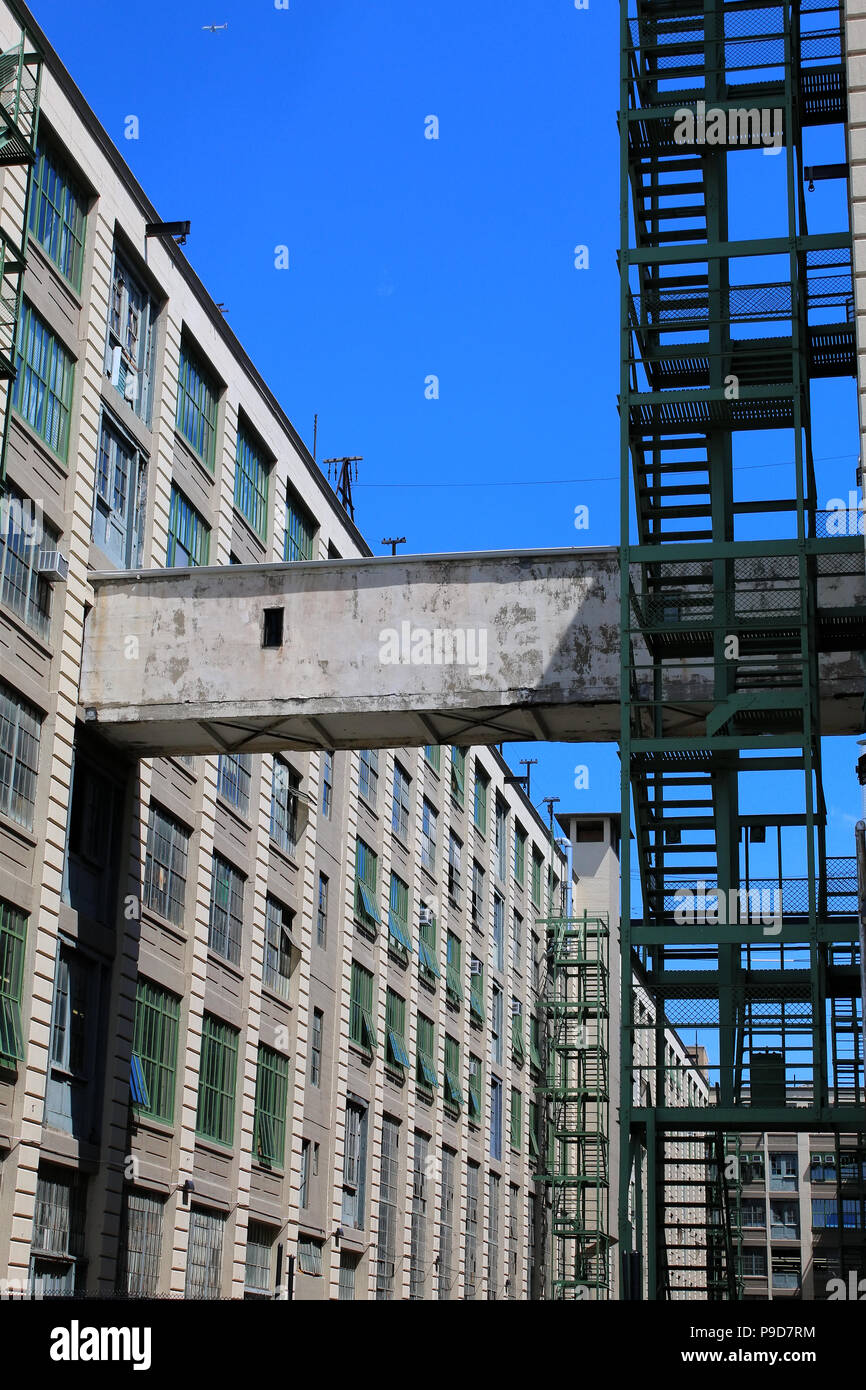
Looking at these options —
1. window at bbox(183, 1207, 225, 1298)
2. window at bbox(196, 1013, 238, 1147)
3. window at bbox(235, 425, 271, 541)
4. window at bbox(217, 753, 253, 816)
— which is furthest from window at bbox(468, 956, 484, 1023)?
window at bbox(183, 1207, 225, 1298)

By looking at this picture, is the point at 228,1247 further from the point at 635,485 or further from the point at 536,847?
the point at 536,847

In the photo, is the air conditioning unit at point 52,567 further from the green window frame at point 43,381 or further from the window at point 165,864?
the window at point 165,864

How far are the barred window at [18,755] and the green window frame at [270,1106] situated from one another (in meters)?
12.8

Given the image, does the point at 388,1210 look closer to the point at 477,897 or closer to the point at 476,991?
the point at 476,991

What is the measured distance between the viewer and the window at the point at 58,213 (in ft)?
88.7

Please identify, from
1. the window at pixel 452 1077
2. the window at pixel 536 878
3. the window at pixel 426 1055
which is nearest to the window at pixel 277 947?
the window at pixel 426 1055

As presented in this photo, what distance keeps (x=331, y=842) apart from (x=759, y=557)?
21333 mm

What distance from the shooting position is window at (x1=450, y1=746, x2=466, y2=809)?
57.2 m

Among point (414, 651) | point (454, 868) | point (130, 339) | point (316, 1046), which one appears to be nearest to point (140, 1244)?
point (414, 651)

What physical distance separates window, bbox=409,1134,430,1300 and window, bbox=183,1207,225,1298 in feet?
53.6

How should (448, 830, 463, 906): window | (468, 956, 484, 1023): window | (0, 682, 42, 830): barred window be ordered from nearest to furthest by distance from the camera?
(0, 682, 42, 830): barred window → (448, 830, 463, 906): window → (468, 956, 484, 1023): window

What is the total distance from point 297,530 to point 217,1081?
48.3 ft

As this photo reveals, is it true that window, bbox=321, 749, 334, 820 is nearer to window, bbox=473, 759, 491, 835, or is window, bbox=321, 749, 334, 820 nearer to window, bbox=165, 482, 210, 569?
window, bbox=165, 482, 210, 569

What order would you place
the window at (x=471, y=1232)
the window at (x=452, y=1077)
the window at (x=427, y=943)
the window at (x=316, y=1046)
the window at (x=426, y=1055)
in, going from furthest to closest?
1. the window at (x=471, y=1232)
2. the window at (x=452, y=1077)
3. the window at (x=427, y=943)
4. the window at (x=426, y=1055)
5. the window at (x=316, y=1046)
